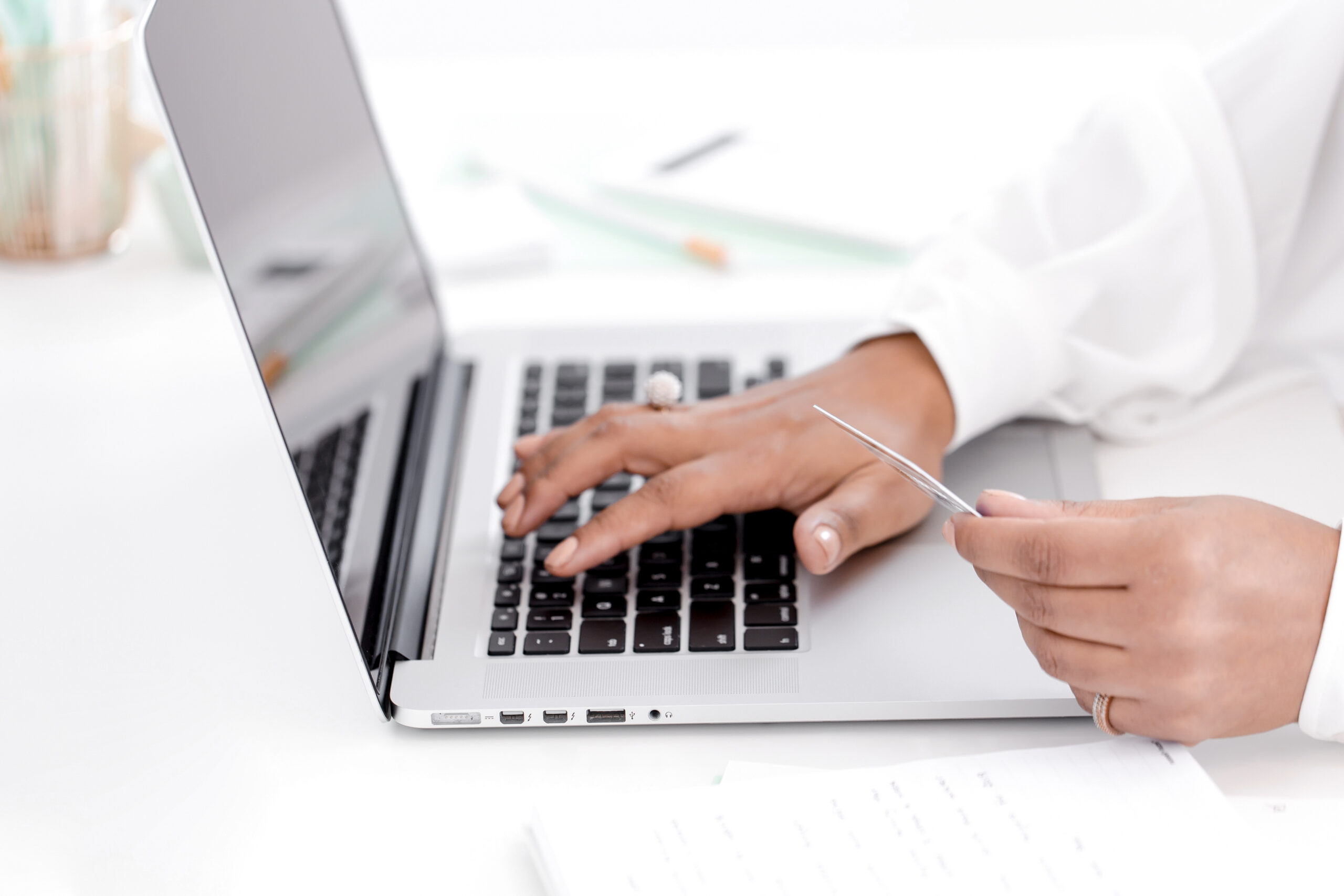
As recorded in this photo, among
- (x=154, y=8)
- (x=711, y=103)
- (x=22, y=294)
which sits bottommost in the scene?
(x=22, y=294)

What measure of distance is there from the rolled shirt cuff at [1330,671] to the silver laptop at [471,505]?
0.32 ft

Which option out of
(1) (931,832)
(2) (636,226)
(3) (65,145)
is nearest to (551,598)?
(1) (931,832)

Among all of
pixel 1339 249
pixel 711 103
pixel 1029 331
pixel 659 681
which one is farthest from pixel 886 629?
pixel 711 103

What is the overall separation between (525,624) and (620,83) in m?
0.77

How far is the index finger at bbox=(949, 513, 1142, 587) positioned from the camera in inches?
19.2

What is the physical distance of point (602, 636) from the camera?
0.59 meters

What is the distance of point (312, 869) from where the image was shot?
0.51m

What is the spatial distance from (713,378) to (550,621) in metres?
0.25

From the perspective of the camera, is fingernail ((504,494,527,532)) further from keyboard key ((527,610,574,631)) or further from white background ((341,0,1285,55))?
white background ((341,0,1285,55))

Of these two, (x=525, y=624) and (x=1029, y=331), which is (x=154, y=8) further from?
(x=1029, y=331)

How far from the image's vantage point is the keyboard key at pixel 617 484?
711 millimetres

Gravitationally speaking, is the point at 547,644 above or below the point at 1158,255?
below

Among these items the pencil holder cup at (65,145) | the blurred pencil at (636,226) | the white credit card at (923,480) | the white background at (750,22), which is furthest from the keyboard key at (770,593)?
the white background at (750,22)

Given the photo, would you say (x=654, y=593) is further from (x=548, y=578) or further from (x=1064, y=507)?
(x=1064, y=507)
